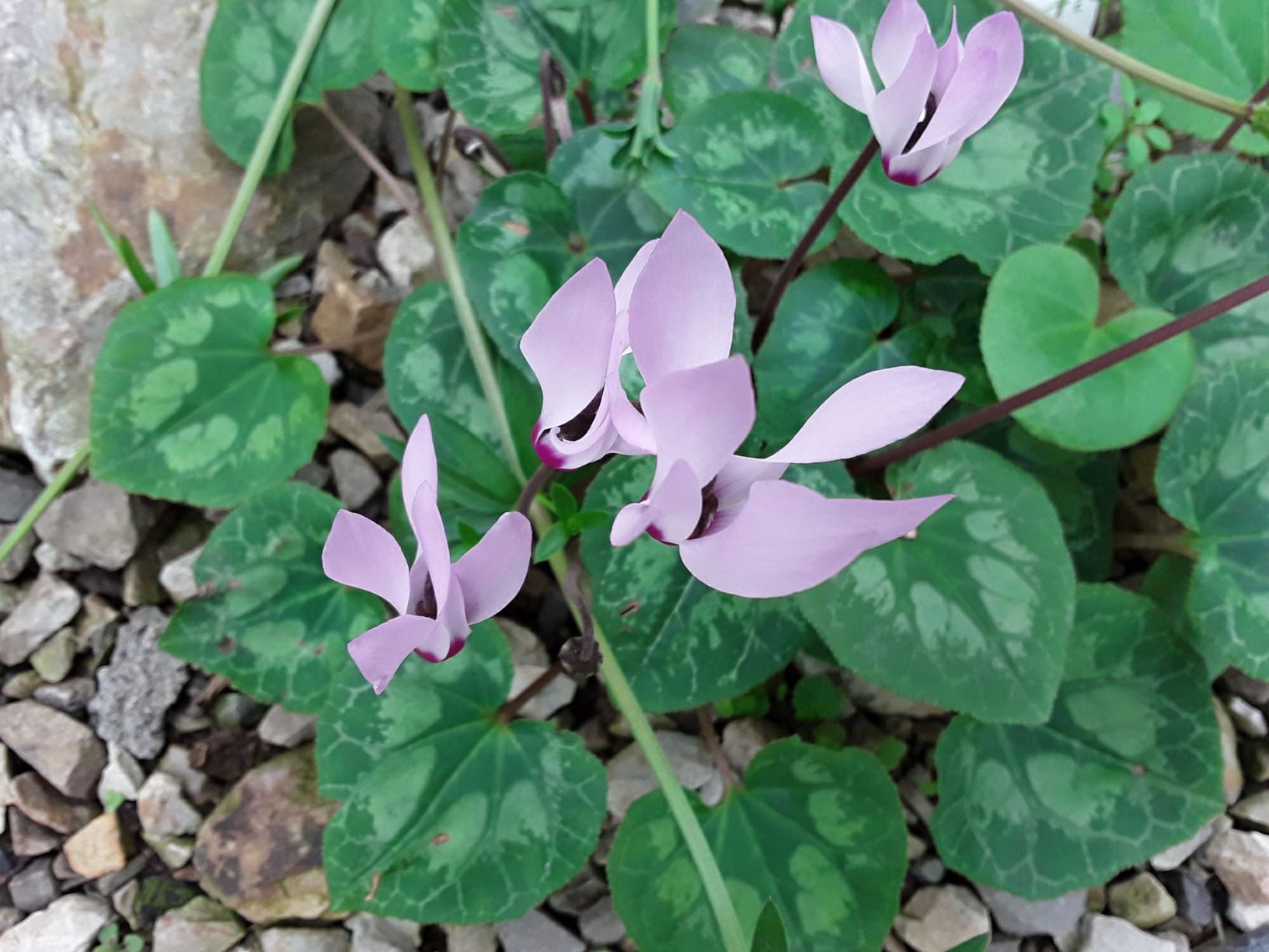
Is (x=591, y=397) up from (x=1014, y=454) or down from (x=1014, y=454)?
up

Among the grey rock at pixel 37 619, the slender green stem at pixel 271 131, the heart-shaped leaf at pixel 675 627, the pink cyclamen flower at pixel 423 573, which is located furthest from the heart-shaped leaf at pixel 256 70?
the pink cyclamen flower at pixel 423 573

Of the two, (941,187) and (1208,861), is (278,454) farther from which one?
(1208,861)

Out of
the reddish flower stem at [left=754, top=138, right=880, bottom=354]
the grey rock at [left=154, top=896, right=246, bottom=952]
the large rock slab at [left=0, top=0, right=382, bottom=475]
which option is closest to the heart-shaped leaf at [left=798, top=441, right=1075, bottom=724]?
the reddish flower stem at [left=754, top=138, right=880, bottom=354]

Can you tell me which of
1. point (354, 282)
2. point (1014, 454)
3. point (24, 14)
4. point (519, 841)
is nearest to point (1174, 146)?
point (1014, 454)

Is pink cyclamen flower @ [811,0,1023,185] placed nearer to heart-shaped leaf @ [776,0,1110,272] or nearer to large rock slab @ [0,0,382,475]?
heart-shaped leaf @ [776,0,1110,272]

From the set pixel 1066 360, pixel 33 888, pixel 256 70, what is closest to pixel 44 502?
pixel 33 888

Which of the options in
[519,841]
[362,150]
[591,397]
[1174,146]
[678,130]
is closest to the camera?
[591,397]

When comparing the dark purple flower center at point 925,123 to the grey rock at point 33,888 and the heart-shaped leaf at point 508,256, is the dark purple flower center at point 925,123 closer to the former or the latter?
the heart-shaped leaf at point 508,256

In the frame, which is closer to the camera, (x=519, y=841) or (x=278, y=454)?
(x=519, y=841)
